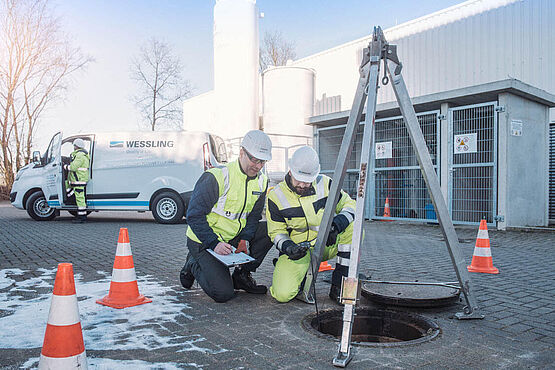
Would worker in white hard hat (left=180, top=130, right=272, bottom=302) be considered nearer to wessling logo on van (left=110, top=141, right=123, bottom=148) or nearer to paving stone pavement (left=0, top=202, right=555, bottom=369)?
paving stone pavement (left=0, top=202, right=555, bottom=369)

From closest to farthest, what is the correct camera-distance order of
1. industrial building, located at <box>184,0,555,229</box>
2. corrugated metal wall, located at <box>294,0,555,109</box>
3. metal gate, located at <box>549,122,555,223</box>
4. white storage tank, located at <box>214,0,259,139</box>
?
industrial building, located at <box>184,0,555,229</box> < metal gate, located at <box>549,122,555,223</box> < corrugated metal wall, located at <box>294,0,555,109</box> < white storage tank, located at <box>214,0,259,139</box>

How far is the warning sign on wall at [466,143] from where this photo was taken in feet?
32.3

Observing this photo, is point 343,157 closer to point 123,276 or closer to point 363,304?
point 363,304

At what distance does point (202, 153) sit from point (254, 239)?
6942 mm

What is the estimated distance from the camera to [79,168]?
11.2 meters

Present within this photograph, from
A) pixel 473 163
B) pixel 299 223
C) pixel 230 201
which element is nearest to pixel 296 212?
pixel 299 223

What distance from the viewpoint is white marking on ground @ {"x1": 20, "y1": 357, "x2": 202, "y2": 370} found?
2576 millimetres

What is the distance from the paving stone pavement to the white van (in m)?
3.89

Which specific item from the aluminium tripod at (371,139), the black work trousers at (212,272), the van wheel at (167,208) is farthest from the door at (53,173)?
the aluminium tripod at (371,139)

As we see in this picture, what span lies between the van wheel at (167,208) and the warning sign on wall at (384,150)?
16.5 ft

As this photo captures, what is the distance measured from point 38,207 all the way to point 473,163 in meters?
10.8

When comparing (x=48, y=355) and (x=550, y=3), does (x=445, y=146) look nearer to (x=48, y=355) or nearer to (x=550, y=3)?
(x=550, y=3)

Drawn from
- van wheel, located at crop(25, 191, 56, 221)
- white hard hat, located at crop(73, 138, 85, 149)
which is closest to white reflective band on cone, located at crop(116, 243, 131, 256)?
white hard hat, located at crop(73, 138, 85, 149)

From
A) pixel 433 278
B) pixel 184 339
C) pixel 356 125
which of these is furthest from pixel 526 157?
pixel 184 339
